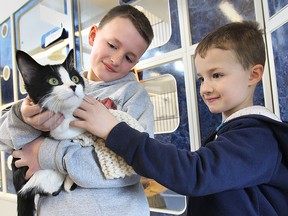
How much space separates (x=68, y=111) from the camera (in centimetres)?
53

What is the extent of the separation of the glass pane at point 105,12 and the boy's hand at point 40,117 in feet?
2.46

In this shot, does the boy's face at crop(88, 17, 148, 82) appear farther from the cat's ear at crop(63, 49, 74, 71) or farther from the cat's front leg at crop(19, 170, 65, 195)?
the cat's front leg at crop(19, 170, 65, 195)

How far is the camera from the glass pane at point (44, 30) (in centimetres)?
167

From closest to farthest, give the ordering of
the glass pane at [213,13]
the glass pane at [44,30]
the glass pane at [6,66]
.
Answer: the glass pane at [213,13] < the glass pane at [44,30] < the glass pane at [6,66]

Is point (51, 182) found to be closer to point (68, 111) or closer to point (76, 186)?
point (76, 186)

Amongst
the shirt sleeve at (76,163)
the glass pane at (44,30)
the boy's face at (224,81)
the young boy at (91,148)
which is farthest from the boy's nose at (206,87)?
the glass pane at (44,30)

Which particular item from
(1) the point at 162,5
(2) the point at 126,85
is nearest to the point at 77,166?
(2) the point at 126,85

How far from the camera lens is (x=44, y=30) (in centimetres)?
187

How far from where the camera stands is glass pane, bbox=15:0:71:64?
1.67 m

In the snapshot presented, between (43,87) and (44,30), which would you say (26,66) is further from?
(44,30)

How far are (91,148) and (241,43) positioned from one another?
1.34 feet

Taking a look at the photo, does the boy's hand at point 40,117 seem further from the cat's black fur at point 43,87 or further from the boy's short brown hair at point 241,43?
the boy's short brown hair at point 241,43

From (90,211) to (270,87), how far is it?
62 cm

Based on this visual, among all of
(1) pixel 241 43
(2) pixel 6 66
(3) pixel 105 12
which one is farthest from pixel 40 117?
(2) pixel 6 66
